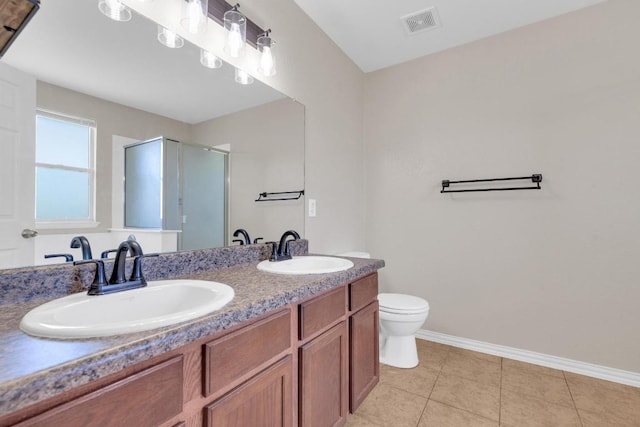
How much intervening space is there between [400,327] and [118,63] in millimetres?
2110

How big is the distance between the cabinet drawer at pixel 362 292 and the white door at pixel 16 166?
122 cm

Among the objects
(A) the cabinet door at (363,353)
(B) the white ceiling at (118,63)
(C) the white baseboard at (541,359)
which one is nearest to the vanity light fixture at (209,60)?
(B) the white ceiling at (118,63)

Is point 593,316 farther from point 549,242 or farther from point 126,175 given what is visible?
point 126,175

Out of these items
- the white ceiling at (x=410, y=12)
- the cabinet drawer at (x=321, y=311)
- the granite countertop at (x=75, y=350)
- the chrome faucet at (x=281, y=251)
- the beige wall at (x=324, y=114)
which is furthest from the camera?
the white ceiling at (x=410, y=12)

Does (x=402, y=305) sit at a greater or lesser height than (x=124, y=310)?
lesser

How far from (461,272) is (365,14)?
82.5 inches

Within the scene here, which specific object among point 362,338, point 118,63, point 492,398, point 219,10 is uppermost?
point 219,10

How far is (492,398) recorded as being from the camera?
5.74 ft

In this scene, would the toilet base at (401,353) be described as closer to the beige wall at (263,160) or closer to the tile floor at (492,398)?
the tile floor at (492,398)

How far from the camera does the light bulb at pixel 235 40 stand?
4.72 feet

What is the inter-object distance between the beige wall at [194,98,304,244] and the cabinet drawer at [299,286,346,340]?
62cm

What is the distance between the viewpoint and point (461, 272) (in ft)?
7.96

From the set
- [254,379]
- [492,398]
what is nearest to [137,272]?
[254,379]

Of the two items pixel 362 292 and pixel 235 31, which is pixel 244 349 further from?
pixel 235 31
